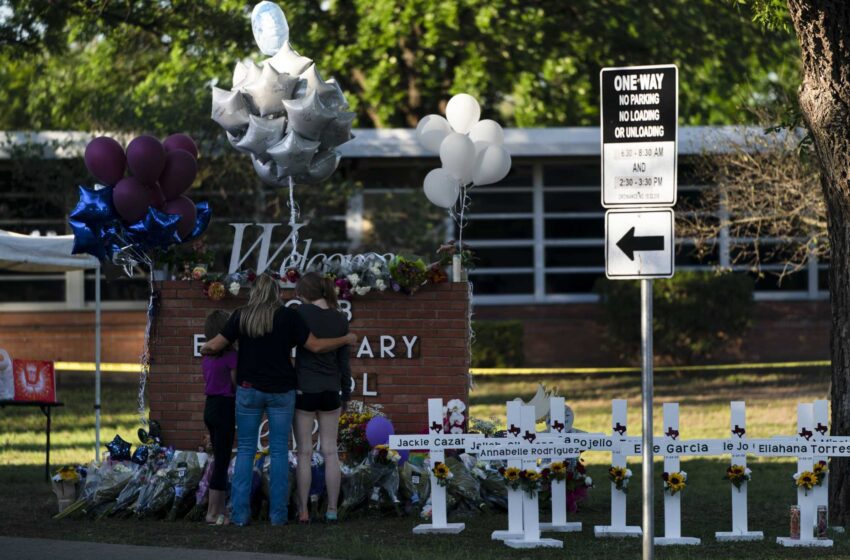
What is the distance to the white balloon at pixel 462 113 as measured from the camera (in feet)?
38.7

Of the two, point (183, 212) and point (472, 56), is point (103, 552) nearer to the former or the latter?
point (183, 212)

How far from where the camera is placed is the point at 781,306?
83.1ft

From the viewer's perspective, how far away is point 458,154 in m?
11.6

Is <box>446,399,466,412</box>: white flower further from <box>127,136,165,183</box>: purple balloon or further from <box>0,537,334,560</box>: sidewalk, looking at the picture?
<box>127,136,165,183</box>: purple balloon

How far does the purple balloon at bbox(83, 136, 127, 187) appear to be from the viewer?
1090 centimetres

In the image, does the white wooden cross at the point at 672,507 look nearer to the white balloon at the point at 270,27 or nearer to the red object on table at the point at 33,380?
the white balloon at the point at 270,27

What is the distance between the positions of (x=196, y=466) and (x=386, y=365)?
190 centimetres

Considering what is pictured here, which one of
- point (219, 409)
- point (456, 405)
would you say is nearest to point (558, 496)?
point (456, 405)

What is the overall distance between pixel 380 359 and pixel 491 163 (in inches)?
77.6

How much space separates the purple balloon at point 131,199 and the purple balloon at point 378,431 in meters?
2.56

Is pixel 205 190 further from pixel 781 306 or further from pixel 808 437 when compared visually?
pixel 808 437

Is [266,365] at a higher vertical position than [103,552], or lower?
higher

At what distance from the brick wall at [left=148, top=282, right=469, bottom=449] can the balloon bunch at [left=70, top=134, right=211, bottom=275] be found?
22.5 inches

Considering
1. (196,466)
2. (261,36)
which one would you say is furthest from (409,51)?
(196,466)
